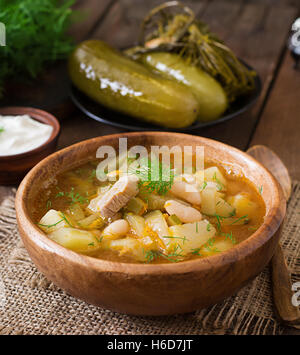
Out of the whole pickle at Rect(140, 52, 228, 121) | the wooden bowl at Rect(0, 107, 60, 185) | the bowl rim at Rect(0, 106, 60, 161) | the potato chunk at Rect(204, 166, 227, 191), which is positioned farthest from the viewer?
the whole pickle at Rect(140, 52, 228, 121)

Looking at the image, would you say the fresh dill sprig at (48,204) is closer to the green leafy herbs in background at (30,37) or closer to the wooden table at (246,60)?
the wooden table at (246,60)

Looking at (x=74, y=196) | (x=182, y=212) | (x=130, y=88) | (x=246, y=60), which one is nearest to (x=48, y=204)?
(x=74, y=196)

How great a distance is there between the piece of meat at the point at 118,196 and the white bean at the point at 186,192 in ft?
0.55

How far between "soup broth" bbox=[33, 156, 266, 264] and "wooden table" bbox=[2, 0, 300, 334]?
43cm

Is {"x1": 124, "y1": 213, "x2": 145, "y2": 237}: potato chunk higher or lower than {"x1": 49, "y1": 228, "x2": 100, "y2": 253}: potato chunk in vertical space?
higher

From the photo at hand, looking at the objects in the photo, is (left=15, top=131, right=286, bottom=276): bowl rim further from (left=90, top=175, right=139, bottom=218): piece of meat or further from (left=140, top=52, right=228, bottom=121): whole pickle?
(left=140, top=52, right=228, bottom=121): whole pickle

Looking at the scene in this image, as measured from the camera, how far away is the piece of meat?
1.62 m

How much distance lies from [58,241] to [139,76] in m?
1.45

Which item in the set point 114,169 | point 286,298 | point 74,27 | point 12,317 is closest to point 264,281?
point 286,298

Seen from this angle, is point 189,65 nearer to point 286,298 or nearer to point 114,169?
point 114,169

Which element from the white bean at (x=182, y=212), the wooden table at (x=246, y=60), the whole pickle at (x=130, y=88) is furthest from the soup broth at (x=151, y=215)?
the whole pickle at (x=130, y=88)

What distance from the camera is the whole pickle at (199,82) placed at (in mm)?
2711

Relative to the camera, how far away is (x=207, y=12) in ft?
14.3

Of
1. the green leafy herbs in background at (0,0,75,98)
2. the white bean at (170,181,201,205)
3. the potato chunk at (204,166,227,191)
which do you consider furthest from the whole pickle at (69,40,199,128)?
the white bean at (170,181,201,205)
